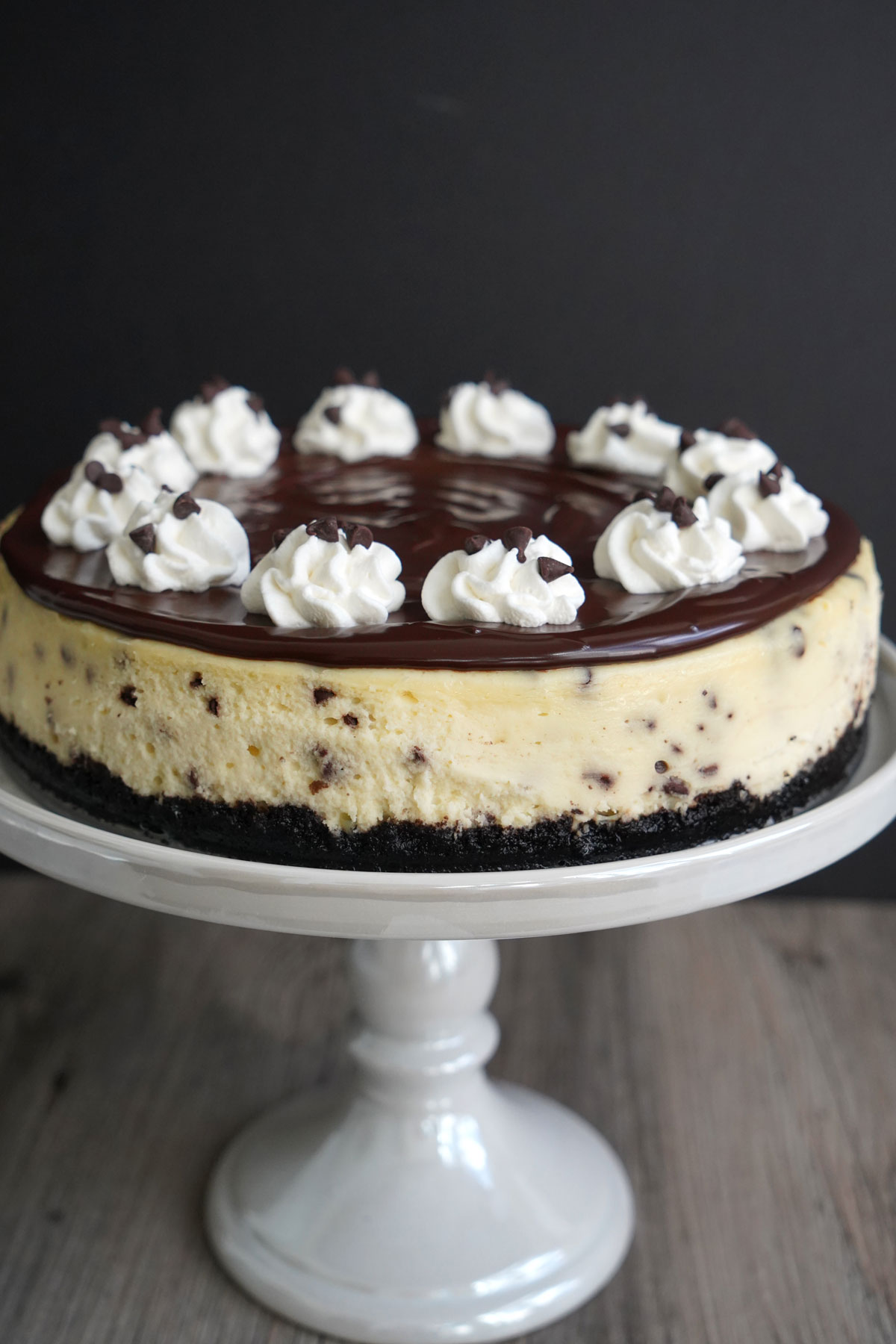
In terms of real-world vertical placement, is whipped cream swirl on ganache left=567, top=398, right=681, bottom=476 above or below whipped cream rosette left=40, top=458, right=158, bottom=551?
above

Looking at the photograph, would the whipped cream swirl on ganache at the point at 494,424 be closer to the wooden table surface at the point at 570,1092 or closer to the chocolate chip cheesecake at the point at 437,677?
the chocolate chip cheesecake at the point at 437,677

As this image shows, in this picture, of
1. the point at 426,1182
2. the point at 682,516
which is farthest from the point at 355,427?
the point at 426,1182

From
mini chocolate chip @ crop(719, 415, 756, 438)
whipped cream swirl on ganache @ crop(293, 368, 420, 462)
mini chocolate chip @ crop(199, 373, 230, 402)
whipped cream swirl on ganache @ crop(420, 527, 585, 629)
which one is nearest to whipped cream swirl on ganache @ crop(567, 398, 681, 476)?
mini chocolate chip @ crop(719, 415, 756, 438)

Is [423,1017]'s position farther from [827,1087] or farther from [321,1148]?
[827,1087]

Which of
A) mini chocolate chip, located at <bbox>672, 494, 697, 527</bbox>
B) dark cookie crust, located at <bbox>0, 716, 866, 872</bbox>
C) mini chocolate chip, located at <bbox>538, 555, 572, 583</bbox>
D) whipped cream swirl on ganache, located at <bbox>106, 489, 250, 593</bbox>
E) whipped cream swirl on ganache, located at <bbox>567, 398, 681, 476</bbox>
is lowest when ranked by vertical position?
dark cookie crust, located at <bbox>0, 716, 866, 872</bbox>

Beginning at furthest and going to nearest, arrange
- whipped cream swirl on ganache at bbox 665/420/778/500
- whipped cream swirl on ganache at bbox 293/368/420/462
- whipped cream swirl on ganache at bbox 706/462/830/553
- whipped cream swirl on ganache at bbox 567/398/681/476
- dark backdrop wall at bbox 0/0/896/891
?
dark backdrop wall at bbox 0/0/896/891, whipped cream swirl on ganache at bbox 293/368/420/462, whipped cream swirl on ganache at bbox 567/398/681/476, whipped cream swirl on ganache at bbox 665/420/778/500, whipped cream swirl on ganache at bbox 706/462/830/553

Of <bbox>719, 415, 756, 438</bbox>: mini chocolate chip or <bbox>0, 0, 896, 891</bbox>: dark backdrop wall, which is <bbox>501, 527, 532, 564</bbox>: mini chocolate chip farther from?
<bbox>0, 0, 896, 891</bbox>: dark backdrop wall

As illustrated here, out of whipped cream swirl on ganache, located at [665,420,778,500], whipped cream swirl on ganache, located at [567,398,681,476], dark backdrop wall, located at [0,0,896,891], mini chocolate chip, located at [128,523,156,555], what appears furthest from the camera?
dark backdrop wall, located at [0,0,896,891]

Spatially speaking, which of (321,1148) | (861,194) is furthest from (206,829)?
(861,194)
